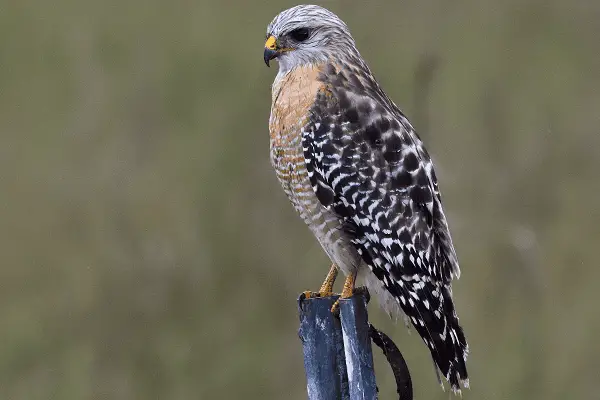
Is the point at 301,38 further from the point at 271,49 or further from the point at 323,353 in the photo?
the point at 323,353

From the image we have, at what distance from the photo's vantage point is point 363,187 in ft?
14.6

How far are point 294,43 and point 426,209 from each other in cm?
95

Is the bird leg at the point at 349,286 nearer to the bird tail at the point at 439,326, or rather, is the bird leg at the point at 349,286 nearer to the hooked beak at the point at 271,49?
the bird tail at the point at 439,326

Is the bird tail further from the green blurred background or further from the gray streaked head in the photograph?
the gray streaked head

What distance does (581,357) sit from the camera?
217 inches

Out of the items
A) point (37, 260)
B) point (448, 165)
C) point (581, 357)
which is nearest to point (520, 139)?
point (448, 165)

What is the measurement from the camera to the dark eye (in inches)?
183

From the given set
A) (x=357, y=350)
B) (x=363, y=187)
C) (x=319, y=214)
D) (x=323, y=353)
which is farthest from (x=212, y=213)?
(x=357, y=350)

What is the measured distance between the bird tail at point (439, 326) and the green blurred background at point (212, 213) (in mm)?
548

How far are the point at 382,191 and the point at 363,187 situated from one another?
0.08 meters

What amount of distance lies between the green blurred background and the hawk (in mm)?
509

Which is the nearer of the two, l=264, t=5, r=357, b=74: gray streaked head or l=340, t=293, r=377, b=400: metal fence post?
l=340, t=293, r=377, b=400: metal fence post

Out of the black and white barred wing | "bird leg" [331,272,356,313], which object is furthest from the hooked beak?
"bird leg" [331,272,356,313]

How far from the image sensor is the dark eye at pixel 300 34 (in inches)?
183
